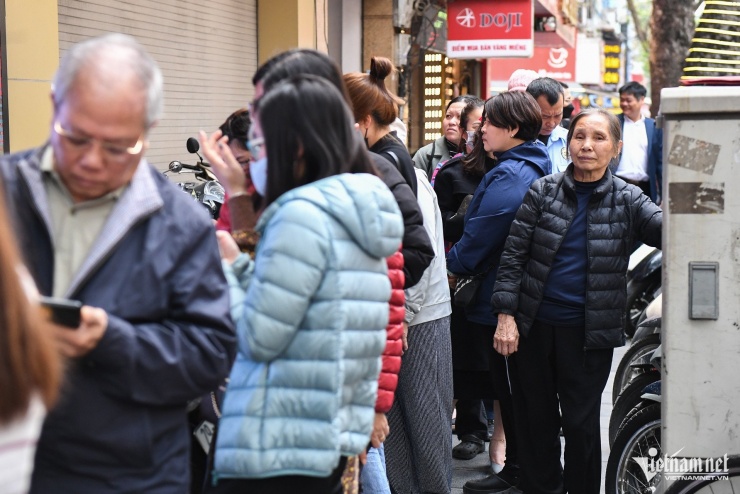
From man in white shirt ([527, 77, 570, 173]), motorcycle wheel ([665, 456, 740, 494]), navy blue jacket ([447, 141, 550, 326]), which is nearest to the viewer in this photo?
motorcycle wheel ([665, 456, 740, 494])

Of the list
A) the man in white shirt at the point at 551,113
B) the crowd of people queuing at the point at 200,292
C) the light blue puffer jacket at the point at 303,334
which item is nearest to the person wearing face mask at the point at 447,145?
the man in white shirt at the point at 551,113

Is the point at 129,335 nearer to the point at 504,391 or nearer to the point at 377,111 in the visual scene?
the point at 377,111

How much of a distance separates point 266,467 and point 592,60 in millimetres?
43254

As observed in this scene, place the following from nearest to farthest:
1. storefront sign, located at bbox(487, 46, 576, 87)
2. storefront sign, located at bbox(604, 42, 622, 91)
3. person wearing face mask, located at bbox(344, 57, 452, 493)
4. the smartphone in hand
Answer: the smartphone in hand → person wearing face mask, located at bbox(344, 57, 452, 493) → storefront sign, located at bbox(487, 46, 576, 87) → storefront sign, located at bbox(604, 42, 622, 91)

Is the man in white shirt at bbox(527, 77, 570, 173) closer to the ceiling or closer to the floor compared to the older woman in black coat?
closer to the ceiling

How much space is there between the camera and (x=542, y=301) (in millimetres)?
5641

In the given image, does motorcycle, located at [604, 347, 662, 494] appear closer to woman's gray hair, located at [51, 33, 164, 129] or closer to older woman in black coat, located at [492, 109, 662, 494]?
older woman in black coat, located at [492, 109, 662, 494]

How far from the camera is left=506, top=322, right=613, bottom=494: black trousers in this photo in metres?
5.60

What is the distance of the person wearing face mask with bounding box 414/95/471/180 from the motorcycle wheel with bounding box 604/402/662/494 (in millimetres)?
3309

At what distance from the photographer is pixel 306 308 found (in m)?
3.12

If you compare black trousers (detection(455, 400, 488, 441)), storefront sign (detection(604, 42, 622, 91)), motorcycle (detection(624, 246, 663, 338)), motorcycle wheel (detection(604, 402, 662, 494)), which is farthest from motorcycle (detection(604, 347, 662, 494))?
storefront sign (detection(604, 42, 622, 91))

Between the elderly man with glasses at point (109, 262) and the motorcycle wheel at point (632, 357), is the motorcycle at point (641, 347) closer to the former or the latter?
the motorcycle wheel at point (632, 357)

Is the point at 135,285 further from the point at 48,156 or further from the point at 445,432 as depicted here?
the point at 445,432

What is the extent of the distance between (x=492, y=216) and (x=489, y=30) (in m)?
8.84
